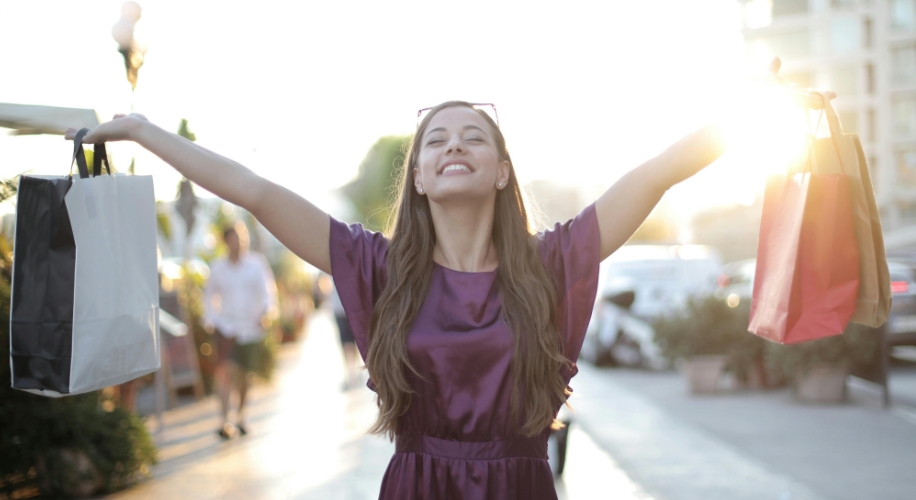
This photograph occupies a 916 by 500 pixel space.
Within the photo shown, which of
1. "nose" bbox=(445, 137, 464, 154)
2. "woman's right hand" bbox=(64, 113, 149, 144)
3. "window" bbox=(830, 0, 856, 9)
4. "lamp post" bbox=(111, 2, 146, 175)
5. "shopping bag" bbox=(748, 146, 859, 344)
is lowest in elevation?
"shopping bag" bbox=(748, 146, 859, 344)

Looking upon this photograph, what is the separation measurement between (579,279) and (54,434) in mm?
4522

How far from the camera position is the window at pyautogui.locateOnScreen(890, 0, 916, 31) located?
54875 millimetres

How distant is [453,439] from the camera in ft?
→ 7.97

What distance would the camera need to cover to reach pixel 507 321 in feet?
7.98

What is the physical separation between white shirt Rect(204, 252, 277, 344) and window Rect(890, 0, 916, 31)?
5602 centimetres

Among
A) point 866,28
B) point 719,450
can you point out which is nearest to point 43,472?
point 719,450

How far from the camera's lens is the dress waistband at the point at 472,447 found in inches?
94.7

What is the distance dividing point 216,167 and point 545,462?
48.1 inches

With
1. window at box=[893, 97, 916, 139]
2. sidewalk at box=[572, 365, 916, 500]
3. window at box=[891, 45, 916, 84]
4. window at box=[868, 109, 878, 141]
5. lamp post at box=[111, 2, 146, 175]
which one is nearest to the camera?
sidewalk at box=[572, 365, 916, 500]

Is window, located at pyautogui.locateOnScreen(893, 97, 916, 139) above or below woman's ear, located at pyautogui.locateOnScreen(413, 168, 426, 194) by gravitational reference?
below

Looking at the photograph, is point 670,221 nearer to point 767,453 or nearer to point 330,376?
point 330,376

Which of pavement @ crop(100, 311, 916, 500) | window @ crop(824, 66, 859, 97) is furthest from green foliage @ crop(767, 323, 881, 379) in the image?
window @ crop(824, 66, 859, 97)

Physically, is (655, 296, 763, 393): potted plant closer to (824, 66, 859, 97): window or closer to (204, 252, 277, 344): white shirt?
(204, 252, 277, 344): white shirt

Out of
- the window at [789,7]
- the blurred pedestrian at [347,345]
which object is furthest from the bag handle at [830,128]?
the window at [789,7]
